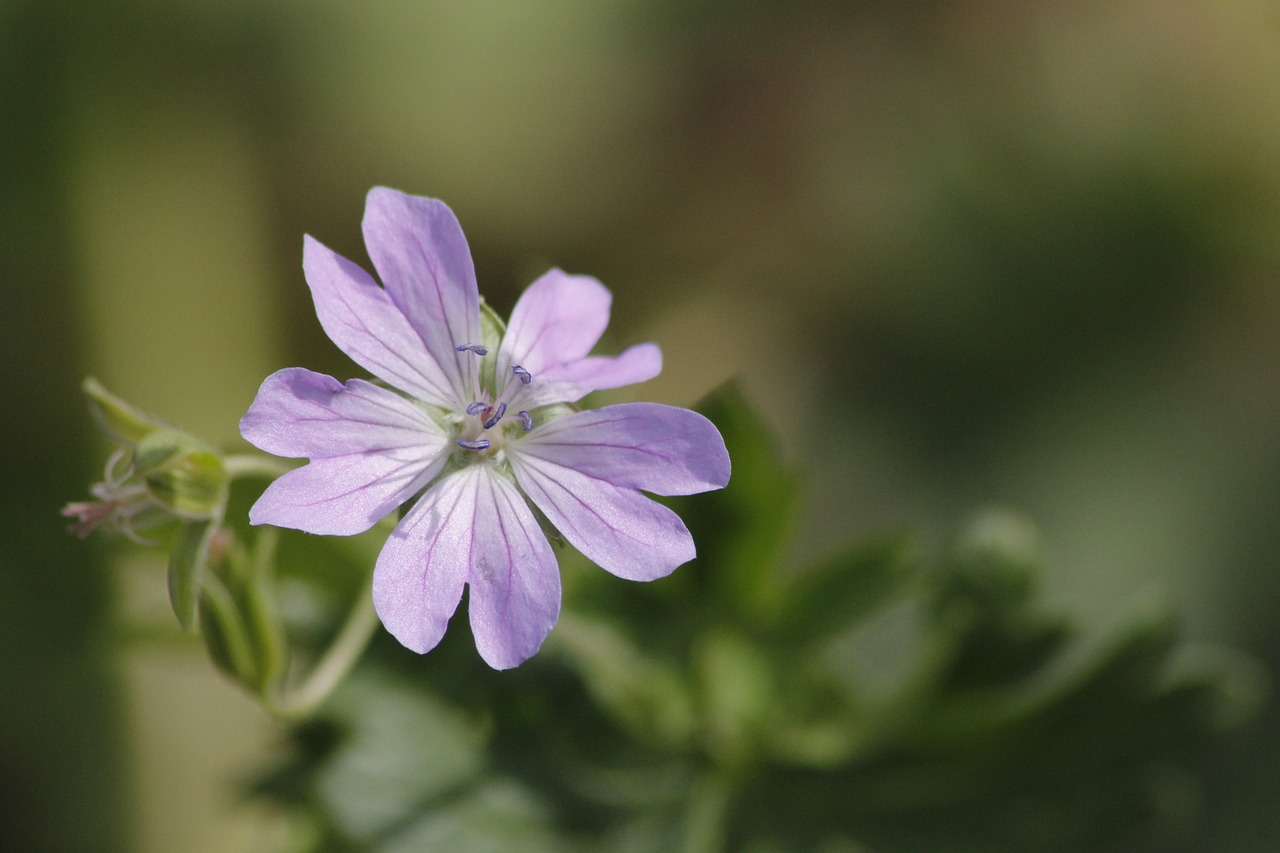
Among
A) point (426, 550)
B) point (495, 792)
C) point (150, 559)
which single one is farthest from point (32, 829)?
point (426, 550)

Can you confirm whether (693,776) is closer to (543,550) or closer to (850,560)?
(850,560)

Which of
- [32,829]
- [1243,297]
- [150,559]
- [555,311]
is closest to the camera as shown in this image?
[555,311]

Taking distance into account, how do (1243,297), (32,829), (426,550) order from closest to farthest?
(426,550) → (32,829) → (1243,297)

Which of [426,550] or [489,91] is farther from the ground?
[489,91]

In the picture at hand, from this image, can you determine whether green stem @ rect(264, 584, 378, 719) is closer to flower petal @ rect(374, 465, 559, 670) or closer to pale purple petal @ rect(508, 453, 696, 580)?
flower petal @ rect(374, 465, 559, 670)

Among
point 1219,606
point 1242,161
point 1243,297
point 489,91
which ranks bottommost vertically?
point 1219,606

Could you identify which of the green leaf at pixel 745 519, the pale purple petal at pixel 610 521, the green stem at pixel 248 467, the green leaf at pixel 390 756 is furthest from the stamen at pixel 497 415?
the green leaf at pixel 390 756
